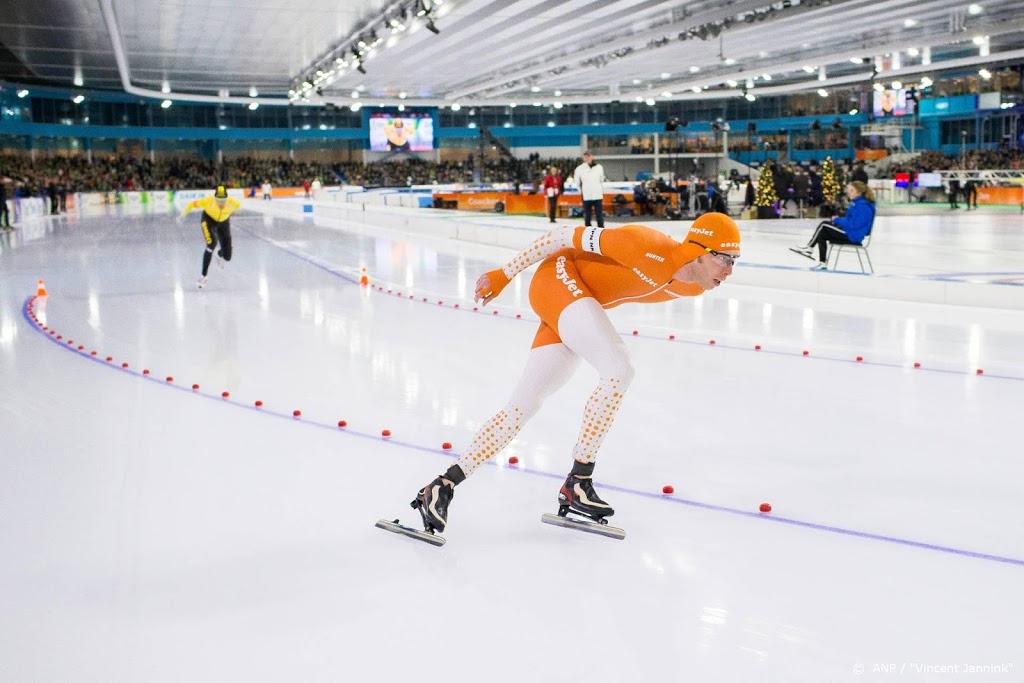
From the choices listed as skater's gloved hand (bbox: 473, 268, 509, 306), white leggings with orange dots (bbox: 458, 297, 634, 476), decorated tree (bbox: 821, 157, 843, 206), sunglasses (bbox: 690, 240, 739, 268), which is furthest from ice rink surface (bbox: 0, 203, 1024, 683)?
decorated tree (bbox: 821, 157, 843, 206)

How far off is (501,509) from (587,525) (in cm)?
A: 42

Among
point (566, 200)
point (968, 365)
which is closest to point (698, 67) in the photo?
point (566, 200)

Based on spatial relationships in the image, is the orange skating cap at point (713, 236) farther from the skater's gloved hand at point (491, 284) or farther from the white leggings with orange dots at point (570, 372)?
the skater's gloved hand at point (491, 284)

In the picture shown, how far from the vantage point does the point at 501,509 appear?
389cm

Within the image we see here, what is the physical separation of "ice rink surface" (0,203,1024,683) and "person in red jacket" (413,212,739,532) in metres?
0.20

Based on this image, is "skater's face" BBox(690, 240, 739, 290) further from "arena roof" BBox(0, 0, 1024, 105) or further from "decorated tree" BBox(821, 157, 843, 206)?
"decorated tree" BBox(821, 157, 843, 206)

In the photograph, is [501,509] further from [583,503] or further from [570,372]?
[570,372]

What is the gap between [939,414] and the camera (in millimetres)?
5332

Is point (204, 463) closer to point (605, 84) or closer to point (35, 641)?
point (35, 641)

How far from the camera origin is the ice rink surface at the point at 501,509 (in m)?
2.69

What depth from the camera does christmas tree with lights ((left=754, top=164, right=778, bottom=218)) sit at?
22.3m

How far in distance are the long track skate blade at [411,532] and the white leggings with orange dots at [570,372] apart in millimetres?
272

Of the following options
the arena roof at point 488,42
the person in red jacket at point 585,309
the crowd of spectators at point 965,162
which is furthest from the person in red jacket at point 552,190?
the crowd of spectators at point 965,162

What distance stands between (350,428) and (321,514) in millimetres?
1349
